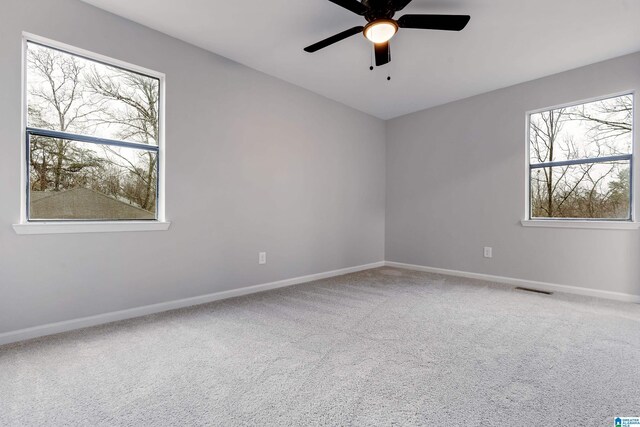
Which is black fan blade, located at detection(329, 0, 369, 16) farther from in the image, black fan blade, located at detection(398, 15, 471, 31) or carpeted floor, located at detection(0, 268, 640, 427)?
carpeted floor, located at detection(0, 268, 640, 427)

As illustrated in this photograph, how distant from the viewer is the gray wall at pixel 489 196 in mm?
3162

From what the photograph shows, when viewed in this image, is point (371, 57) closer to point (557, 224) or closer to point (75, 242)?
point (557, 224)

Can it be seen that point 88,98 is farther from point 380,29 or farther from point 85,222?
point 380,29

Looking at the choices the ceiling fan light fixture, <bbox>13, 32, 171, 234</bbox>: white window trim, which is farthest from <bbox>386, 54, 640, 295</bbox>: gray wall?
<bbox>13, 32, 171, 234</bbox>: white window trim

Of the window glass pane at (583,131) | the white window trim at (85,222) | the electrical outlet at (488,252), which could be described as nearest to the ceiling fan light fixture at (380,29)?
the white window trim at (85,222)

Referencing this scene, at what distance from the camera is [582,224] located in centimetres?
327

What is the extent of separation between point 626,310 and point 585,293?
0.50 m

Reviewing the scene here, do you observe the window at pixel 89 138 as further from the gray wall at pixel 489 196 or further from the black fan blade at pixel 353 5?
the gray wall at pixel 489 196

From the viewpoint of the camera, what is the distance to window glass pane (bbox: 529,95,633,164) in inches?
124

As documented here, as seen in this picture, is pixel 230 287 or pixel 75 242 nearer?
pixel 75 242

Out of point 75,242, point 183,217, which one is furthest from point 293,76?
point 75,242

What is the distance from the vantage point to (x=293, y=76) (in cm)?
353

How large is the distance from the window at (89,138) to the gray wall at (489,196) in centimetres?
343

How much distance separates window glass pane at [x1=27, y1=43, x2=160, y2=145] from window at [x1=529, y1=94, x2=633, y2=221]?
407 centimetres
